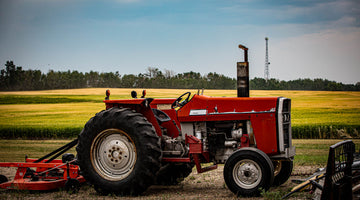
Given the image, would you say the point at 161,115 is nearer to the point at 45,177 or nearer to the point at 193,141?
the point at 193,141

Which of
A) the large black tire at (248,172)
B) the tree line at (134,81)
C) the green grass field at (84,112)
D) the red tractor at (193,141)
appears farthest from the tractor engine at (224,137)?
the tree line at (134,81)

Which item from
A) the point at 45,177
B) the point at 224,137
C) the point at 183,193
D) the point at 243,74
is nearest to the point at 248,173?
the point at 224,137

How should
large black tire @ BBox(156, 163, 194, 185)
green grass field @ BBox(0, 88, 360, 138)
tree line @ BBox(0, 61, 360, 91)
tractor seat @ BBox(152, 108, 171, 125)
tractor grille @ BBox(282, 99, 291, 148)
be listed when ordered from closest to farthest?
tractor grille @ BBox(282, 99, 291, 148) → tractor seat @ BBox(152, 108, 171, 125) → large black tire @ BBox(156, 163, 194, 185) → green grass field @ BBox(0, 88, 360, 138) → tree line @ BBox(0, 61, 360, 91)

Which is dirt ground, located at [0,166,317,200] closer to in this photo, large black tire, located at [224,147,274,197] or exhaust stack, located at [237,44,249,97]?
large black tire, located at [224,147,274,197]

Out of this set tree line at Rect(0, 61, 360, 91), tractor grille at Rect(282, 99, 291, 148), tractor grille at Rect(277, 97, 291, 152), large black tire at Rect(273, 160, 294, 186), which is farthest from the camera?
tree line at Rect(0, 61, 360, 91)

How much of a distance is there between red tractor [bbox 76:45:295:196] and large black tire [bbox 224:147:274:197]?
14 mm

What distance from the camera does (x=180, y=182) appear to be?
792 cm

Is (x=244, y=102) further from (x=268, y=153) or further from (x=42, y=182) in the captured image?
(x=42, y=182)

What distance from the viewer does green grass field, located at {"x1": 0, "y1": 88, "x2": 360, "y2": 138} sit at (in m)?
19.7

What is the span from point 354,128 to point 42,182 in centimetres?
1596

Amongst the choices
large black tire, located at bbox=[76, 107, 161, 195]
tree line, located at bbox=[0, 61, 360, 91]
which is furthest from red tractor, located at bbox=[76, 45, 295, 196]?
tree line, located at bbox=[0, 61, 360, 91]

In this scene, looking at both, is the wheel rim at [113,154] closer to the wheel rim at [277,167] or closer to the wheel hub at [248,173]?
the wheel hub at [248,173]

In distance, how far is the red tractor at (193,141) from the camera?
6.42 metres

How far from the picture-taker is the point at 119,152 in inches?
265
